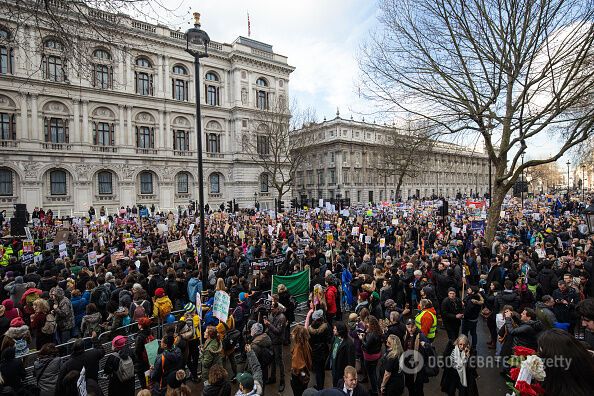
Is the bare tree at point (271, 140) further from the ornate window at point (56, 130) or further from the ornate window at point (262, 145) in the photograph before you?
the ornate window at point (56, 130)

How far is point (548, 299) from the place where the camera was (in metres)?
6.64

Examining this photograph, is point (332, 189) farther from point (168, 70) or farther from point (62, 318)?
point (62, 318)

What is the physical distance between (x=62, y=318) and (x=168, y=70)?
134 ft

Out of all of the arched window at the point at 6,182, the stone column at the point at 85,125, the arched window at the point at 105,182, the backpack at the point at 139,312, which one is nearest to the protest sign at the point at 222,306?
the backpack at the point at 139,312

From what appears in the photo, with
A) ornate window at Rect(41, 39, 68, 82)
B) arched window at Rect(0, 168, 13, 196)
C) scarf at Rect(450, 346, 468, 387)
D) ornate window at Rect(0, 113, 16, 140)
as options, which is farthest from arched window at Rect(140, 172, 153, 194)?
scarf at Rect(450, 346, 468, 387)

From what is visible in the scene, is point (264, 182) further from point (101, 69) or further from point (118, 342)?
point (118, 342)

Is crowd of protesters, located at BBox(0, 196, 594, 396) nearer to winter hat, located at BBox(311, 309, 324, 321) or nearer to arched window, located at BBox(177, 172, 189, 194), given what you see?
winter hat, located at BBox(311, 309, 324, 321)

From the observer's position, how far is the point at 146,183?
131 feet

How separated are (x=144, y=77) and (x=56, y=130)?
11944mm

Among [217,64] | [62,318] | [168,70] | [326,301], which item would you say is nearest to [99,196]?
[168,70]

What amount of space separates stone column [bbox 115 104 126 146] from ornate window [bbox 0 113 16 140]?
29.7 feet

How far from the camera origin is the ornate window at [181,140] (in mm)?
42562

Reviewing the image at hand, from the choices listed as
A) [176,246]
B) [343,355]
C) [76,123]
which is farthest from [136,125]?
[343,355]

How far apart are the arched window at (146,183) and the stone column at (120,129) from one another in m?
4.52
